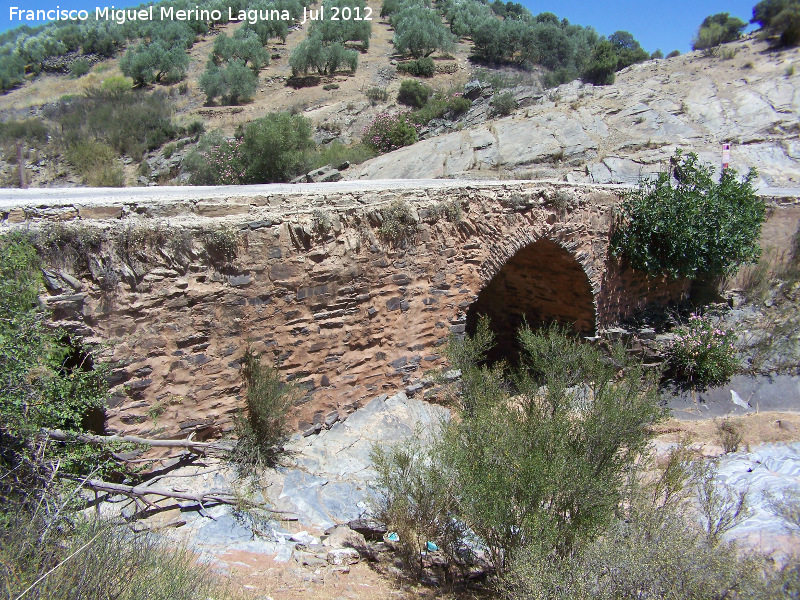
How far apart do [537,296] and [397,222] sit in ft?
14.0

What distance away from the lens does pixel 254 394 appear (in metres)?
5.62

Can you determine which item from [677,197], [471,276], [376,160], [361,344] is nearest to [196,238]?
[361,344]

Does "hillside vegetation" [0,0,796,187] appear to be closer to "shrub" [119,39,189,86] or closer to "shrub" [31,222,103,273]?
"shrub" [119,39,189,86]

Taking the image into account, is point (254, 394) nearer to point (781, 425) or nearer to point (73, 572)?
point (73, 572)

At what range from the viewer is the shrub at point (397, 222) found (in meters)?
6.64

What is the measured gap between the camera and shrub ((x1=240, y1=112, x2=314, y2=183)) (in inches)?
645

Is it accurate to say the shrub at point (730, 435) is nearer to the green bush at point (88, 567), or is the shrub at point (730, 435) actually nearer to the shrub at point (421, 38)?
the green bush at point (88, 567)

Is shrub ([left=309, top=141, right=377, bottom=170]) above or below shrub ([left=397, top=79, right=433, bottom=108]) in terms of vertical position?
below

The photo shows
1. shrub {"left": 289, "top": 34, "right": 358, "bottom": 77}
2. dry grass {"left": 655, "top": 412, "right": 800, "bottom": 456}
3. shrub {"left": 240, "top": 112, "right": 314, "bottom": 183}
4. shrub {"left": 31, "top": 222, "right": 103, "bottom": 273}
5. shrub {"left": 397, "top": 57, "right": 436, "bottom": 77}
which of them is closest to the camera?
shrub {"left": 31, "top": 222, "right": 103, "bottom": 273}

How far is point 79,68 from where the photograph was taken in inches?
1198

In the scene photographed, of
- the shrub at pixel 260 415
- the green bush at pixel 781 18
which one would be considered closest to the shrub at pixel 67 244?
the shrub at pixel 260 415

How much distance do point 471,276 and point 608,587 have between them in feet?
15.3

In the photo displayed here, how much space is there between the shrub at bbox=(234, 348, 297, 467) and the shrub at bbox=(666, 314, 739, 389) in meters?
7.02

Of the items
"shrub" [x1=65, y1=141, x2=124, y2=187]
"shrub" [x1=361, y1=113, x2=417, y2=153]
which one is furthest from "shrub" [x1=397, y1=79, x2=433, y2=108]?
"shrub" [x1=65, y1=141, x2=124, y2=187]
